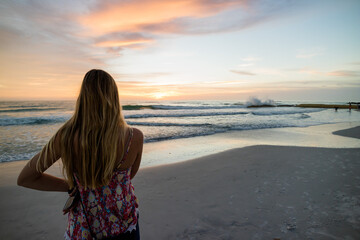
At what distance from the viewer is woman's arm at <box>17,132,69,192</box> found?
119 cm

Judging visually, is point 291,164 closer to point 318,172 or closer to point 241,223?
point 318,172

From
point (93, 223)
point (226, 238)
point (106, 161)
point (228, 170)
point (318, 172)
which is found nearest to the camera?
point (106, 161)

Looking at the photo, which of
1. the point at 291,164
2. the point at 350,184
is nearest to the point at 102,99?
the point at 350,184

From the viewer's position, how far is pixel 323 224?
9.82ft

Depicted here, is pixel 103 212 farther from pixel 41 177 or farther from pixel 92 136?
pixel 92 136

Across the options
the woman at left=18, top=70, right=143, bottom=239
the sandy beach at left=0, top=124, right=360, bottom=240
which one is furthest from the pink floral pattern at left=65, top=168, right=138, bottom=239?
the sandy beach at left=0, top=124, right=360, bottom=240

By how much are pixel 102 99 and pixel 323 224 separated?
3488 millimetres

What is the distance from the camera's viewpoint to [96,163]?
1231 millimetres

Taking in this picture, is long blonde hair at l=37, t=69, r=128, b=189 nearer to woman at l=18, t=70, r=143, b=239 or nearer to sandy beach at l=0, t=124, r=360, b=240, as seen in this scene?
woman at l=18, t=70, r=143, b=239

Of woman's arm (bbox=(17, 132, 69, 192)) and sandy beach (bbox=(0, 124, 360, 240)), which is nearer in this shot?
woman's arm (bbox=(17, 132, 69, 192))

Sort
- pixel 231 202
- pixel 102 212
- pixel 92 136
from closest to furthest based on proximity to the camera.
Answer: pixel 92 136, pixel 102 212, pixel 231 202

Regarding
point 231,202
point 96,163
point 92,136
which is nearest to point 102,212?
point 96,163

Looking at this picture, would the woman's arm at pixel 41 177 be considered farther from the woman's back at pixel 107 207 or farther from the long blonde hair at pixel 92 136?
the woman's back at pixel 107 207

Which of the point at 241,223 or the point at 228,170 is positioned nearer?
the point at 241,223
